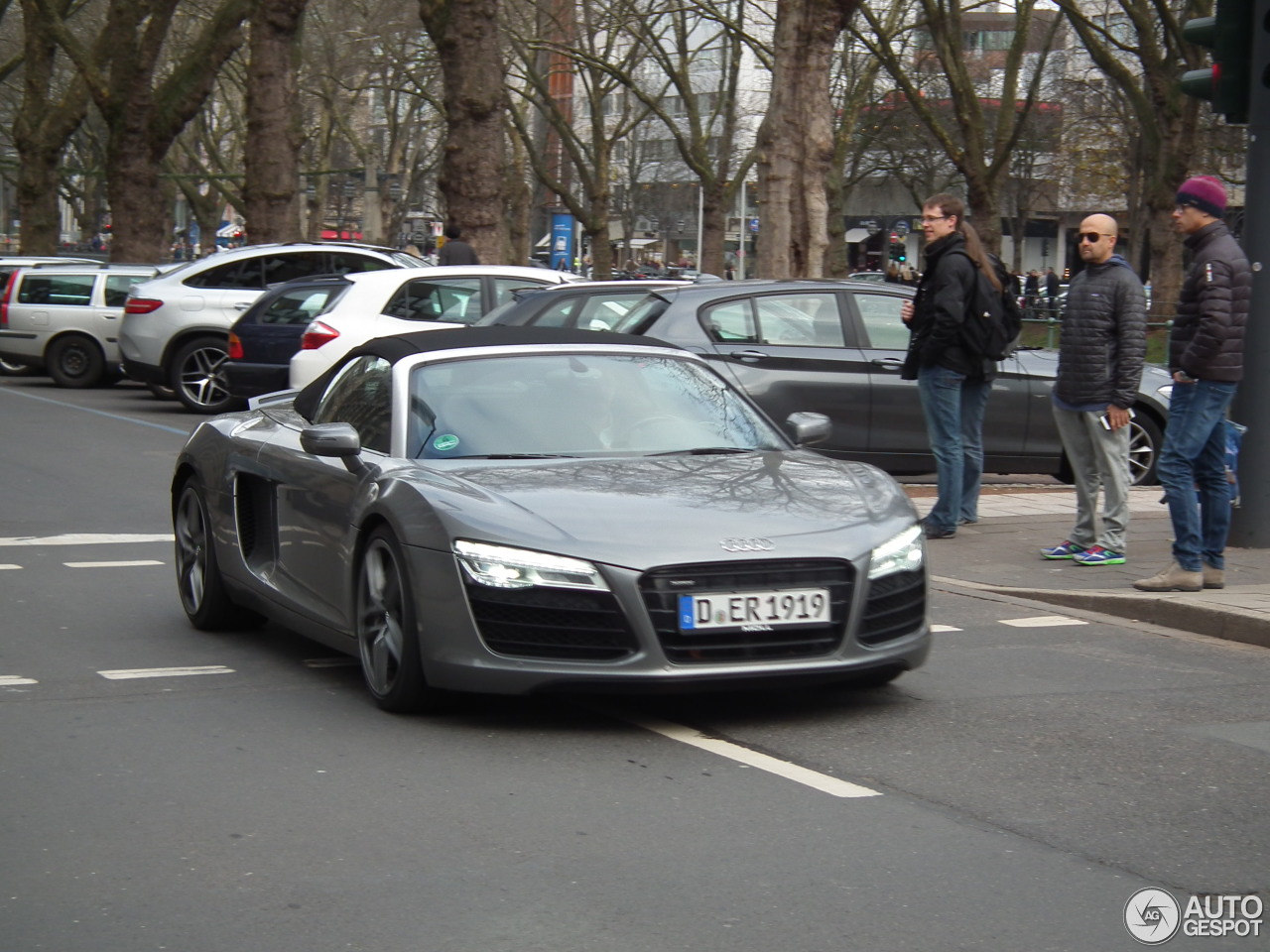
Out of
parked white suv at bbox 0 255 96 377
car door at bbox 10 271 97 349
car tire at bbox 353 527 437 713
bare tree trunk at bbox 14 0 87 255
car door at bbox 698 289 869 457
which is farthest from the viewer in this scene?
bare tree trunk at bbox 14 0 87 255

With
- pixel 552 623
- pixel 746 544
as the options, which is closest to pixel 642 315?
pixel 746 544

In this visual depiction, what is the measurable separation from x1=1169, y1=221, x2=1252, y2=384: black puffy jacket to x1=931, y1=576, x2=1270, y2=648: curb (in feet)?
3.68

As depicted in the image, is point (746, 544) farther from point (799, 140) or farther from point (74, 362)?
point (74, 362)

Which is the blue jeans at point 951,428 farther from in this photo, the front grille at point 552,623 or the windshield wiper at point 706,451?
the front grille at point 552,623

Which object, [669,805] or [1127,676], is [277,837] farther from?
[1127,676]

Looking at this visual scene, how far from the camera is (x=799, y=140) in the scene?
19.9m

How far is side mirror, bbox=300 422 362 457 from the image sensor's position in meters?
6.50

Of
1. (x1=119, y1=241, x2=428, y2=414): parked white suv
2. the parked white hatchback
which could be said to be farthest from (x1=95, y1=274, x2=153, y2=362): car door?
the parked white hatchback

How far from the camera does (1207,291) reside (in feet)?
29.0

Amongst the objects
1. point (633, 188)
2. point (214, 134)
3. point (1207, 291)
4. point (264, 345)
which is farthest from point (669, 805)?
point (633, 188)

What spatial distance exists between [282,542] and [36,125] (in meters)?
38.3

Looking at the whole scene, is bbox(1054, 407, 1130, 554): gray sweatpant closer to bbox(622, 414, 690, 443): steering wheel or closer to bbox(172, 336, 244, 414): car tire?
bbox(622, 414, 690, 443): steering wheel

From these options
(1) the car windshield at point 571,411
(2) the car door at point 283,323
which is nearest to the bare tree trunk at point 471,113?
(2) the car door at point 283,323

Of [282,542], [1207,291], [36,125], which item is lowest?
[282,542]
